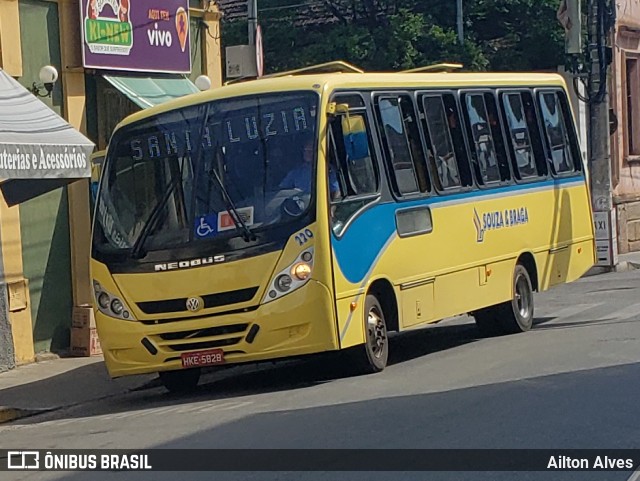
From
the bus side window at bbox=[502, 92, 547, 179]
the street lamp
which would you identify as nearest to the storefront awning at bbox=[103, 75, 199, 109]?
the bus side window at bbox=[502, 92, 547, 179]

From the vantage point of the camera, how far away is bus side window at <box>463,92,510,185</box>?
Result: 1423 cm

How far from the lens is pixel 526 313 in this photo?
50.5 feet

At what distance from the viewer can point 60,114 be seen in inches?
629

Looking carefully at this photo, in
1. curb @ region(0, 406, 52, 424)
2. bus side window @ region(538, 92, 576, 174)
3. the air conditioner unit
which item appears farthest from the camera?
the air conditioner unit

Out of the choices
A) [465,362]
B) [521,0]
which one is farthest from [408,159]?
[521,0]

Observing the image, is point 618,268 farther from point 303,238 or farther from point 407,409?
point 407,409

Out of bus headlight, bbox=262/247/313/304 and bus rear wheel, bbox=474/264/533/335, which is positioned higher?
bus headlight, bbox=262/247/313/304

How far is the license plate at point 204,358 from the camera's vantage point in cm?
1132

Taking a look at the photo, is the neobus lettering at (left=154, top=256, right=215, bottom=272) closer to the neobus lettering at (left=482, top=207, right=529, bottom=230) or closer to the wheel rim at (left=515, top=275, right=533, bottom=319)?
the neobus lettering at (left=482, top=207, right=529, bottom=230)

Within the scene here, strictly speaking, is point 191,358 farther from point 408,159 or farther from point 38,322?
point 38,322

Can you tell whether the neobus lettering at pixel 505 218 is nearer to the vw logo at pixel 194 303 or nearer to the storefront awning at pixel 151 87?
the vw logo at pixel 194 303

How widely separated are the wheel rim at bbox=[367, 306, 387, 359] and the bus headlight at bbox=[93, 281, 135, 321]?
90.3 inches

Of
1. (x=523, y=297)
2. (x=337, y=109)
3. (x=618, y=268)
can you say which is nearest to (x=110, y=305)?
(x=337, y=109)

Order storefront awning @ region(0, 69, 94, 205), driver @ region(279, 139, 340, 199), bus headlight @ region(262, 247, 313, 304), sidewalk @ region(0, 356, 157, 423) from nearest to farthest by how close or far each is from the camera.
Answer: bus headlight @ region(262, 247, 313, 304)
driver @ region(279, 139, 340, 199)
storefront awning @ region(0, 69, 94, 205)
sidewalk @ region(0, 356, 157, 423)
